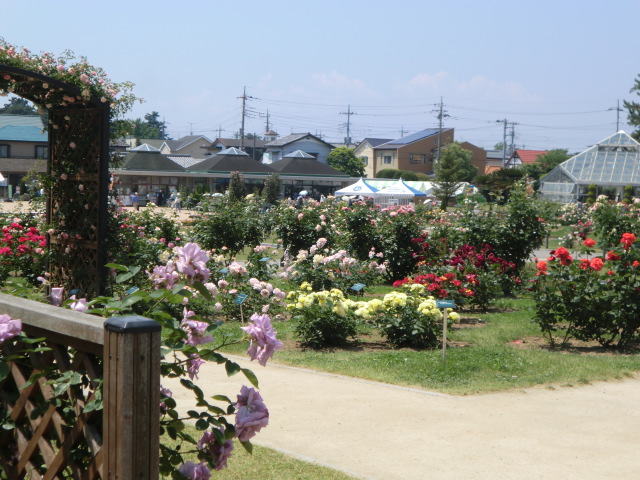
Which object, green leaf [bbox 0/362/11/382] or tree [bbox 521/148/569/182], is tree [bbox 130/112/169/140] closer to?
tree [bbox 521/148/569/182]

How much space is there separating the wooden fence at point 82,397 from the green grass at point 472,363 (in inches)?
207

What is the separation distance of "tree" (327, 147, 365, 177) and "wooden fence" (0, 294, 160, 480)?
8664cm

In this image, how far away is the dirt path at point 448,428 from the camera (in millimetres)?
5574

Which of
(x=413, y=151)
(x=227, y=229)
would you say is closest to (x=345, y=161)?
(x=413, y=151)

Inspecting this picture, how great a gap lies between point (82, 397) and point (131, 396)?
1.32ft

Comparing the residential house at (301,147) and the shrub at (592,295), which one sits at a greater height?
the residential house at (301,147)

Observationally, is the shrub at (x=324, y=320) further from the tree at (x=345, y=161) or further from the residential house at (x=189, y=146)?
the residential house at (x=189, y=146)

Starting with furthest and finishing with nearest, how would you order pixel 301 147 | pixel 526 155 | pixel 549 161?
pixel 526 155 < pixel 301 147 < pixel 549 161

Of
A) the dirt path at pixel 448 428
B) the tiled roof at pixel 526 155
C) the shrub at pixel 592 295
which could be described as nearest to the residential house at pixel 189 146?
the tiled roof at pixel 526 155

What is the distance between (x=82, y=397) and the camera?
9.37 ft

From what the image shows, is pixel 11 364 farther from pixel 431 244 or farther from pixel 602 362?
pixel 431 244

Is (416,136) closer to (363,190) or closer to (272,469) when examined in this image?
(363,190)

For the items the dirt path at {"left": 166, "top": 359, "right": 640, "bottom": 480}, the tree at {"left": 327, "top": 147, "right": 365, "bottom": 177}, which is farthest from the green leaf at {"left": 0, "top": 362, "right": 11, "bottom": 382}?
the tree at {"left": 327, "top": 147, "right": 365, "bottom": 177}

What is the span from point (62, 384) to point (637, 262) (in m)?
8.83
